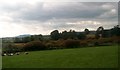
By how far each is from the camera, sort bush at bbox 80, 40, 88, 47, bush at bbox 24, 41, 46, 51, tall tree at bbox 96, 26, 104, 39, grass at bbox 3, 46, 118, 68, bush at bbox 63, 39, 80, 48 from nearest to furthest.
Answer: grass at bbox 3, 46, 118, 68 < bush at bbox 24, 41, 46, 51 < tall tree at bbox 96, 26, 104, 39 < bush at bbox 63, 39, 80, 48 < bush at bbox 80, 40, 88, 47

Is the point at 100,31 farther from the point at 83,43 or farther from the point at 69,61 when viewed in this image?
the point at 69,61

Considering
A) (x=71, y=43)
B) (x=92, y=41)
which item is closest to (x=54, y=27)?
(x=71, y=43)

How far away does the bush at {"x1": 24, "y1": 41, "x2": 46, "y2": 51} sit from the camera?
73.5 feet

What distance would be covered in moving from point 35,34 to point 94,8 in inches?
245

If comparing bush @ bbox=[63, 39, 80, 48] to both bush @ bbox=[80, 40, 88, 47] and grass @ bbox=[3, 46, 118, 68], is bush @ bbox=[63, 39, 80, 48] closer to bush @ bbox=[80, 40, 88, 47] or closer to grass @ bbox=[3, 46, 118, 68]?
bush @ bbox=[80, 40, 88, 47]

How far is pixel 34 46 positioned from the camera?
23.7m

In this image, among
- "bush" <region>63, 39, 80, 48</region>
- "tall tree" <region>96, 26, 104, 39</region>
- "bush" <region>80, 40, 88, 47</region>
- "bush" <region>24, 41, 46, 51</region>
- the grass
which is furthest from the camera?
"bush" <region>80, 40, 88, 47</region>

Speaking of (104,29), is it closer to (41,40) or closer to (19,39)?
(41,40)

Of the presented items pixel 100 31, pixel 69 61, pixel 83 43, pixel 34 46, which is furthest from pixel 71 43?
pixel 69 61

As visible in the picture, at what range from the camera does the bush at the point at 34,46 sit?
22.4 m

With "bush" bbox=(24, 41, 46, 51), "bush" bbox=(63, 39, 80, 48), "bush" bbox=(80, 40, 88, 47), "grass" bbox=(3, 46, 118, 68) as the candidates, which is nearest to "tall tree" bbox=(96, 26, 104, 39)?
"bush" bbox=(80, 40, 88, 47)

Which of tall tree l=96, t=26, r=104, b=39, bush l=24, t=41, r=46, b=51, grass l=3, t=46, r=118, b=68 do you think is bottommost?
grass l=3, t=46, r=118, b=68

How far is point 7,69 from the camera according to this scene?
1045 centimetres

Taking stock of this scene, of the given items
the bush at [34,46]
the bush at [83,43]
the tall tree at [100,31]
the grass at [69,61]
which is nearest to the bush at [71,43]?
the bush at [83,43]
